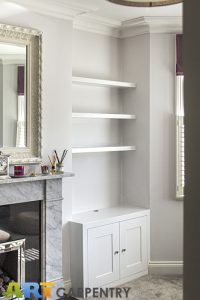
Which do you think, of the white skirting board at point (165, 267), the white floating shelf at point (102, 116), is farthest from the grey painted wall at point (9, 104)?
the white skirting board at point (165, 267)

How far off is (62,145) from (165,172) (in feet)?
4.02

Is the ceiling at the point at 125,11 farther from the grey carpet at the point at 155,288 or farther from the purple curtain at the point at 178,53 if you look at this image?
the grey carpet at the point at 155,288

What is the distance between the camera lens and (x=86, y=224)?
3.26 meters

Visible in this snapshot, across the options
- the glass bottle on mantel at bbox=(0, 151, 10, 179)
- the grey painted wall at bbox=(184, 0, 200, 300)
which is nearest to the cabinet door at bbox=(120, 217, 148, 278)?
the glass bottle on mantel at bbox=(0, 151, 10, 179)

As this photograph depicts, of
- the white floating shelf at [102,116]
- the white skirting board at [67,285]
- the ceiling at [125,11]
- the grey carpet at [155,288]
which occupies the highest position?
the ceiling at [125,11]

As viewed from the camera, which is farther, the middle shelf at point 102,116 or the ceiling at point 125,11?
the middle shelf at point 102,116

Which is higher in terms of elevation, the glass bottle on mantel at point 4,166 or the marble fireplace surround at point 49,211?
the glass bottle on mantel at point 4,166

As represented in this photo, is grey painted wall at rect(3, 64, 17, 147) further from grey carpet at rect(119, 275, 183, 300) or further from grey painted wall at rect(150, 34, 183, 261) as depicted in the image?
grey carpet at rect(119, 275, 183, 300)

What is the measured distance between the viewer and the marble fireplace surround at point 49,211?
9.77 feet

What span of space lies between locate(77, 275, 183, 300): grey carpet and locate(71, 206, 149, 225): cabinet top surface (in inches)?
26.5

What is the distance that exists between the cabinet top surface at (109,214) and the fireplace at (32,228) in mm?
296

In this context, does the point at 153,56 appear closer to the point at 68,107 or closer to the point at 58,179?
the point at 68,107

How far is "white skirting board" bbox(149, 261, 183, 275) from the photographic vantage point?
3811mm

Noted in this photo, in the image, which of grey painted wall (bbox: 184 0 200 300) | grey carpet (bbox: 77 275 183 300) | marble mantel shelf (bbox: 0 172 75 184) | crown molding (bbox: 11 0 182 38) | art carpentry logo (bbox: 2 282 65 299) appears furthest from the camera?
grey carpet (bbox: 77 275 183 300)
